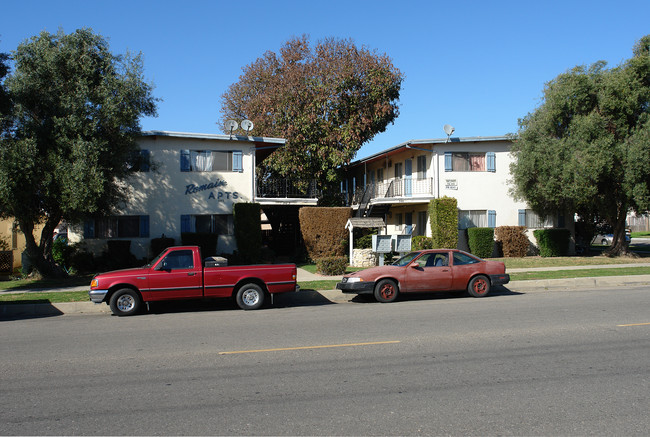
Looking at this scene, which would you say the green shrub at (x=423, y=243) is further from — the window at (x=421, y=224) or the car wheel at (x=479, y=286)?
the car wheel at (x=479, y=286)

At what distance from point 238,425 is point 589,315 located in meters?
8.36

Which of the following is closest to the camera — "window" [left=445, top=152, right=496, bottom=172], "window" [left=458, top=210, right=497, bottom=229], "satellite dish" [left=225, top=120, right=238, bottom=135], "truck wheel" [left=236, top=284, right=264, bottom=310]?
"truck wheel" [left=236, top=284, right=264, bottom=310]

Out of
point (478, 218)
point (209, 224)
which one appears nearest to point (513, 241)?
point (478, 218)

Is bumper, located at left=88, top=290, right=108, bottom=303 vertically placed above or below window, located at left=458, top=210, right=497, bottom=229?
below

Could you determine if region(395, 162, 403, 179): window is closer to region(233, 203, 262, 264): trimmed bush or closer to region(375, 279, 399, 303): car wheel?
region(233, 203, 262, 264): trimmed bush

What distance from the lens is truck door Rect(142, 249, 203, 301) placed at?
39.4 feet

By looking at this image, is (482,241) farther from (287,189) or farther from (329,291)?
(329,291)

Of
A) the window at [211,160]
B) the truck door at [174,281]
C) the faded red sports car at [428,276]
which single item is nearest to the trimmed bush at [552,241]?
the faded red sports car at [428,276]

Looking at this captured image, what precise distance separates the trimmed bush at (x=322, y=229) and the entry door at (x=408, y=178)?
5151 mm

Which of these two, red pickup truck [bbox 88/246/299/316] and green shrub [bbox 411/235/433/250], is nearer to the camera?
red pickup truck [bbox 88/246/299/316]

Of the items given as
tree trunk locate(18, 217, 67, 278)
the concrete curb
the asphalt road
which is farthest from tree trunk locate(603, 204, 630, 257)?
tree trunk locate(18, 217, 67, 278)

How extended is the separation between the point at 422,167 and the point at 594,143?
856 centimetres

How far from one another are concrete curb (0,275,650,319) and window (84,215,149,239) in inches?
447

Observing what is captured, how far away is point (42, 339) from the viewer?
9.21 m
